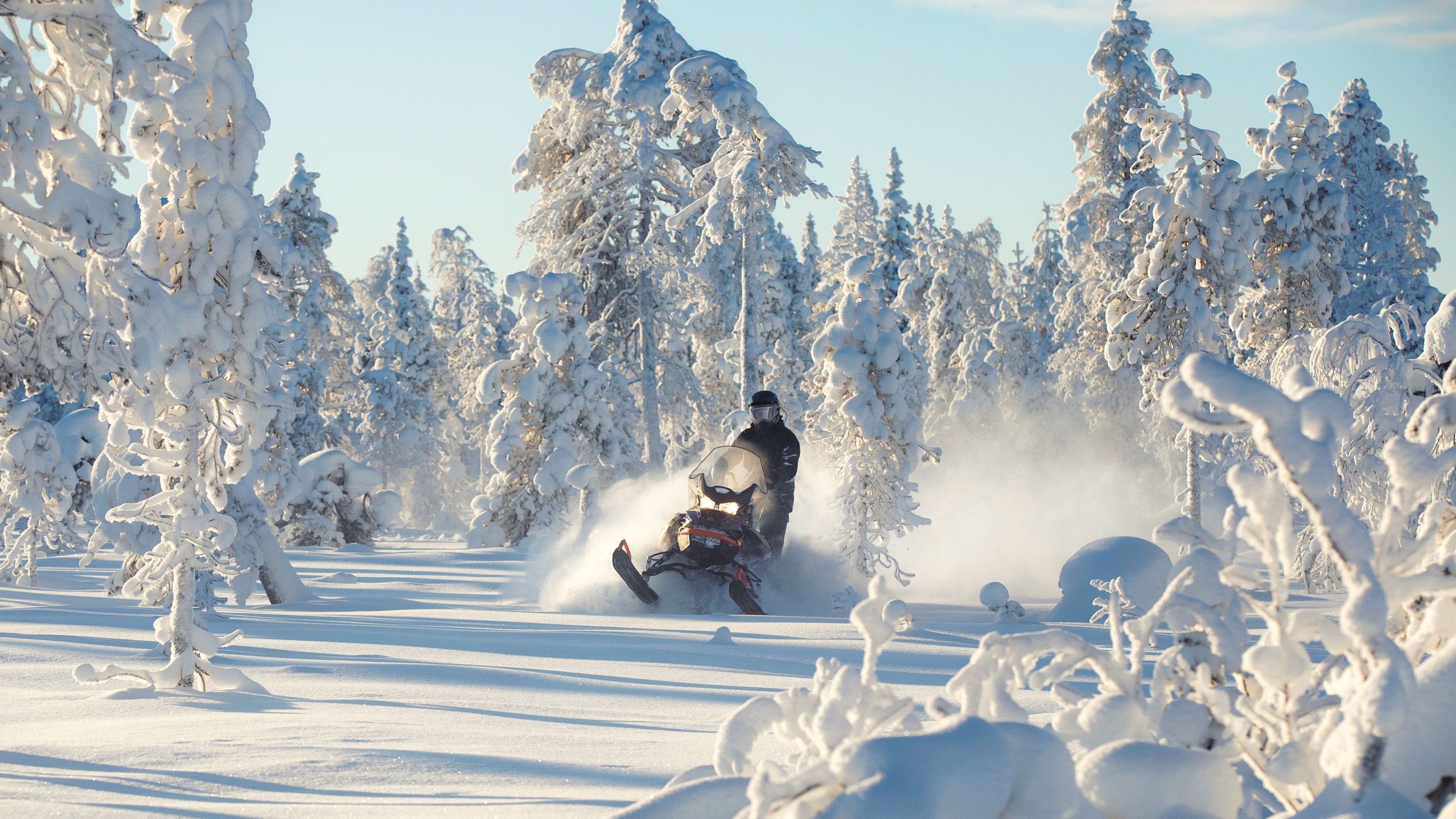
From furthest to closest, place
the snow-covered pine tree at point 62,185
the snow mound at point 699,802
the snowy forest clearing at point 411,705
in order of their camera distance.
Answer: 1. the snow-covered pine tree at point 62,185
2. the snowy forest clearing at point 411,705
3. the snow mound at point 699,802

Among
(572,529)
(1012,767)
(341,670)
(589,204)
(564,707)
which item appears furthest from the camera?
(589,204)

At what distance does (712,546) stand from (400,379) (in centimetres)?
3510

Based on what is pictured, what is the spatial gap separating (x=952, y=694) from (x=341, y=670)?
19.1 ft

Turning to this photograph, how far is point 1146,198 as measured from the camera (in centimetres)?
1808

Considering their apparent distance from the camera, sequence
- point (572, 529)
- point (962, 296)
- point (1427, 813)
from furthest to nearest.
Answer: point (962, 296) < point (572, 529) < point (1427, 813)

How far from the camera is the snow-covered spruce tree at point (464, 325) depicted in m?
49.7

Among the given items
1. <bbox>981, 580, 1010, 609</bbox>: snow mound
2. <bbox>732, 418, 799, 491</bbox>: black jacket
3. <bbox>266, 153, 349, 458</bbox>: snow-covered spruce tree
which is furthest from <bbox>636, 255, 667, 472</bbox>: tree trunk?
<bbox>981, 580, 1010, 609</bbox>: snow mound

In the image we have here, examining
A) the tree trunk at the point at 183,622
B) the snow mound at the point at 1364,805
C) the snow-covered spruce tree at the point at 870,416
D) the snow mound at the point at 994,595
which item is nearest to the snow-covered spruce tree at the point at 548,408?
the snow-covered spruce tree at the point at 870,416

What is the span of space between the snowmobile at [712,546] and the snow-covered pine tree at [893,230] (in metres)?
32.1

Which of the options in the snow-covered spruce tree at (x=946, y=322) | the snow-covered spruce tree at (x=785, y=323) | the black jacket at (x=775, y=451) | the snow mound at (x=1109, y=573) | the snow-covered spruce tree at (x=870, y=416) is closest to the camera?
the snow mound at (x=1109, y=573)

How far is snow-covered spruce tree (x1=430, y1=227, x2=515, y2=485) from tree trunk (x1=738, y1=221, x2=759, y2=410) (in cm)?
2620

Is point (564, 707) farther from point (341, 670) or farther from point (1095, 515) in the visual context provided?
point (1095, 515)

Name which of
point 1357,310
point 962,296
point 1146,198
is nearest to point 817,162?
point 1146,198

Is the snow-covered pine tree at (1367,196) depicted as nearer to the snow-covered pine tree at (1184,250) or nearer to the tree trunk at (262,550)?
the snow-covered pine tree at (1184,250)
